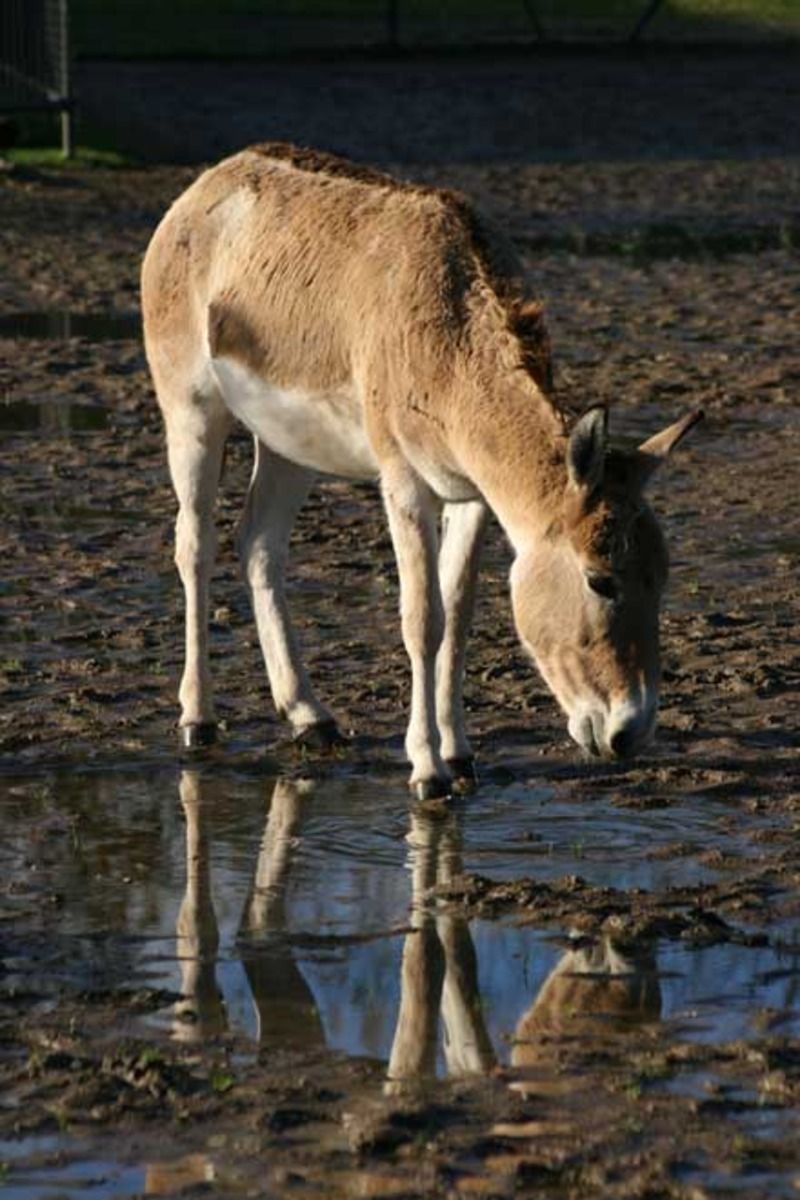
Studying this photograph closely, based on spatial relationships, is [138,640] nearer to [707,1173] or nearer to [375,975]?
[375,975]

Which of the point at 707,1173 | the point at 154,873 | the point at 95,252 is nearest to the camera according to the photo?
the point at 707,1173

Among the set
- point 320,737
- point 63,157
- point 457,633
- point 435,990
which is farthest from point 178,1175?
point 63,157

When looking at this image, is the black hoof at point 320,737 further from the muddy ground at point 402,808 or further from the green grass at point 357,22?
the green grass at point 357,22

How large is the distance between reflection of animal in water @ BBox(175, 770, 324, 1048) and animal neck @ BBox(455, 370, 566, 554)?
1115 mm

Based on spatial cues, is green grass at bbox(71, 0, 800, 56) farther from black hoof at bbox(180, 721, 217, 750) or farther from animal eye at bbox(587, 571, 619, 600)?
animal eye at bbox(587, 571, 619, 600)

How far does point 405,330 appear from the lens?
8250mm

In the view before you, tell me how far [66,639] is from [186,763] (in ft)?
5.26

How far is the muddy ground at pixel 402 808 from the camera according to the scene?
573cm

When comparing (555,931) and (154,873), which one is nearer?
(555,931)

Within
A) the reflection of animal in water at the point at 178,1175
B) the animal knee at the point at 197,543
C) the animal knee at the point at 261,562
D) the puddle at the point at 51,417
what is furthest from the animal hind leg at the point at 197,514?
the puddle at the point at 51,417

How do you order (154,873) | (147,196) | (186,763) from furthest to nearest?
(147,196)
(186,763)
(154,873)

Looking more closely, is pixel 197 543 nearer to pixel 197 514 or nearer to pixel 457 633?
pixel 197 514

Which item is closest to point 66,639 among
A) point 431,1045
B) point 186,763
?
point 186,763

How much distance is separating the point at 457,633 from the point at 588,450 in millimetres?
1424
